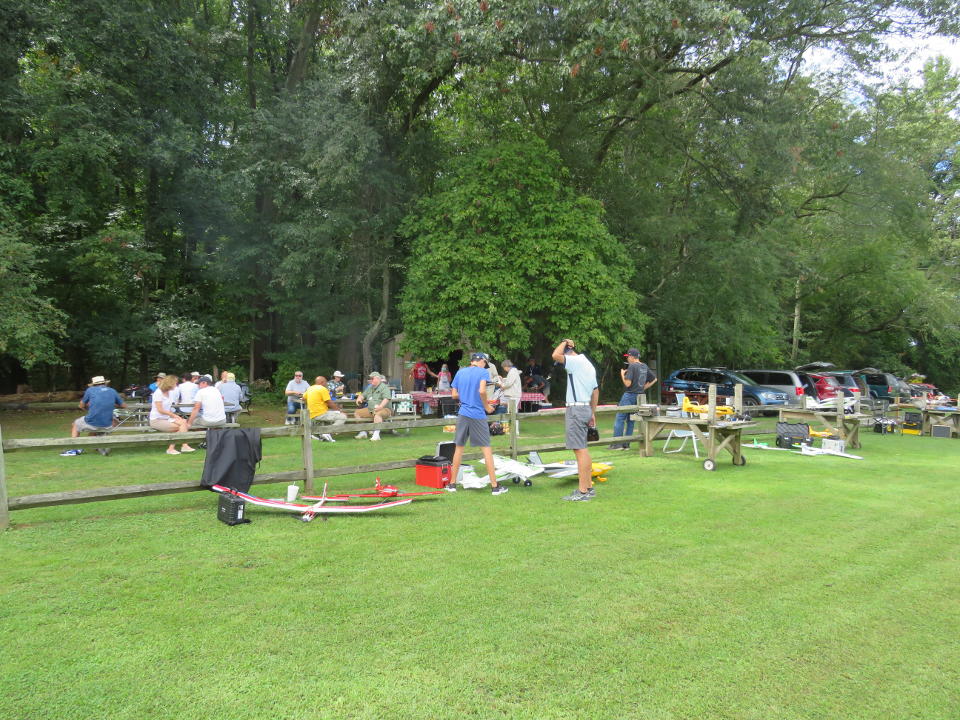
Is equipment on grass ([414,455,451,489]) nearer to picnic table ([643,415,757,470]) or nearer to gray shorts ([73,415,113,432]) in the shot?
picnic table ([643,415,757,470])

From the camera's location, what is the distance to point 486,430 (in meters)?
7.84

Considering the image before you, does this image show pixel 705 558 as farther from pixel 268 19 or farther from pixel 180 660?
pixel 268 19

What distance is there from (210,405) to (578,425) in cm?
633

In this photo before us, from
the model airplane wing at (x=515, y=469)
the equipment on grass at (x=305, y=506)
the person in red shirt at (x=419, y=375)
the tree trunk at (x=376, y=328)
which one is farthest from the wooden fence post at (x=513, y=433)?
the tree trunk at (x=376, y=328)

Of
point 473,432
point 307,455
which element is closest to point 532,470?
point 473,432

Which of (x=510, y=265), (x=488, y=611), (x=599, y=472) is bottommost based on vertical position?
(x=488, y=611)

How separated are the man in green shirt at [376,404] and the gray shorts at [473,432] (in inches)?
223

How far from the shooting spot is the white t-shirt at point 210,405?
35.5 feet

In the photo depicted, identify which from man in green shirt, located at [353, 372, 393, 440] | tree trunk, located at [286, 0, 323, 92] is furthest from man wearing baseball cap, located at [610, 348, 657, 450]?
tree trunk, located at [286, 0, 323, 92]

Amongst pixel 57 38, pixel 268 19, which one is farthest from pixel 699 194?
pixel 57 38

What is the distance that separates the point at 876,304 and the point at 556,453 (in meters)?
25.0

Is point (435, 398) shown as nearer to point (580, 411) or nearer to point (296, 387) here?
point (296, 387)

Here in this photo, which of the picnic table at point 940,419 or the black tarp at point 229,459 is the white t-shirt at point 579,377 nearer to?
the black tarp at point 229,459

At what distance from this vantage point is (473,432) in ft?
26.0
